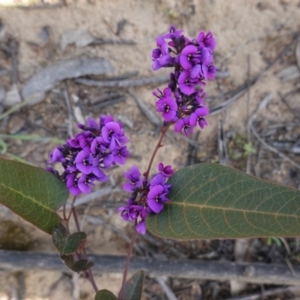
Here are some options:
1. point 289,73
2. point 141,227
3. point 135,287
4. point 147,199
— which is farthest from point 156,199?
point 289,73

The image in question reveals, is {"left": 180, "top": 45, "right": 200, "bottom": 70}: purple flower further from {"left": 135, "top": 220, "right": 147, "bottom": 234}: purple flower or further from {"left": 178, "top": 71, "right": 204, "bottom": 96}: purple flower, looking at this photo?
{"left": 135, "top": 220, "right": 147, "bottom": 234}: purple flower

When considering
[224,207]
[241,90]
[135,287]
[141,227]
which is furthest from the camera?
[241,90]

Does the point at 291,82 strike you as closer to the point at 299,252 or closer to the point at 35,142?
the point at 299,252

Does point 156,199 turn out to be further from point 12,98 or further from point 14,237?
point 12,98

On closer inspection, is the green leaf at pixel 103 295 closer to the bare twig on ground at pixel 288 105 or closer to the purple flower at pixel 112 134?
the purple flower at pixel 112 134

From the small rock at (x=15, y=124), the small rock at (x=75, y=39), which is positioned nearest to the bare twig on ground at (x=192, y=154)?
the small rock at (x=75, y=39)

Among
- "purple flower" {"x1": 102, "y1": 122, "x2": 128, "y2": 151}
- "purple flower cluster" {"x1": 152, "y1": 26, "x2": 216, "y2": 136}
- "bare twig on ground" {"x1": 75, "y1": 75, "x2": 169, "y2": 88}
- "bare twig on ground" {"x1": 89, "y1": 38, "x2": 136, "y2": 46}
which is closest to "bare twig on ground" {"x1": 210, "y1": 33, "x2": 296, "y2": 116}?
"bare twig on ground" {"x1": 75, "y1": 75, "x2": 169, "y2": 88}
